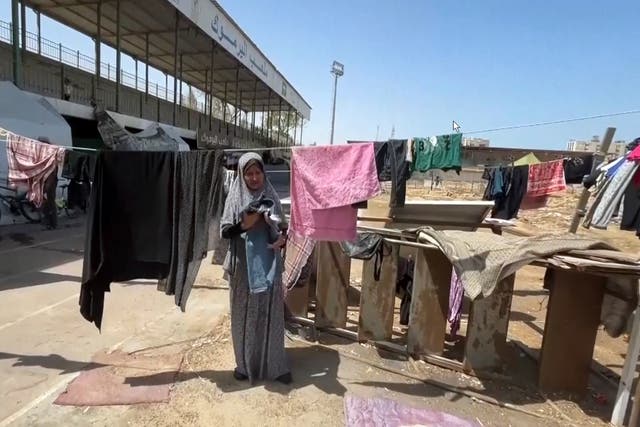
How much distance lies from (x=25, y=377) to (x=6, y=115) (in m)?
7.86

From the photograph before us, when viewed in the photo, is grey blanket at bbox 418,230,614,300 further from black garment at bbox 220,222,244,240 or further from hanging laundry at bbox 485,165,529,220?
hanging laundry at bbox 485,165,529,220

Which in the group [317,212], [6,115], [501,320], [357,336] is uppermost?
[6,115]

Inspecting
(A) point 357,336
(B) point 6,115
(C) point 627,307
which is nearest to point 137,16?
(B) point 6,115

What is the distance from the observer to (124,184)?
314 centimetres

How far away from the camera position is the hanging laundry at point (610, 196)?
3.59 meters

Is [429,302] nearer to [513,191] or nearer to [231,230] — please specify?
[231,230]

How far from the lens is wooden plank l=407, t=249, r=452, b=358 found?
3.46 metres

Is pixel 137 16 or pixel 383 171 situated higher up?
pixel 137 16

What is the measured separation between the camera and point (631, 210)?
3.90 m

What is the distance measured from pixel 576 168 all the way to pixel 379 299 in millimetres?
4485

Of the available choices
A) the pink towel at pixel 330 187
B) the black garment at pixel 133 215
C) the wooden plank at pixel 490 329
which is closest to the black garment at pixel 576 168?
the wooden plank at pixel 490 329

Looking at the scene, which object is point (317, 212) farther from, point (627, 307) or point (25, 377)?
point (25, 377)

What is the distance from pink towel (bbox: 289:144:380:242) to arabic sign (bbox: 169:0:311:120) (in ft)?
44.4

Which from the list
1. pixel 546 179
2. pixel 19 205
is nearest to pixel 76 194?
pixel 19 205
